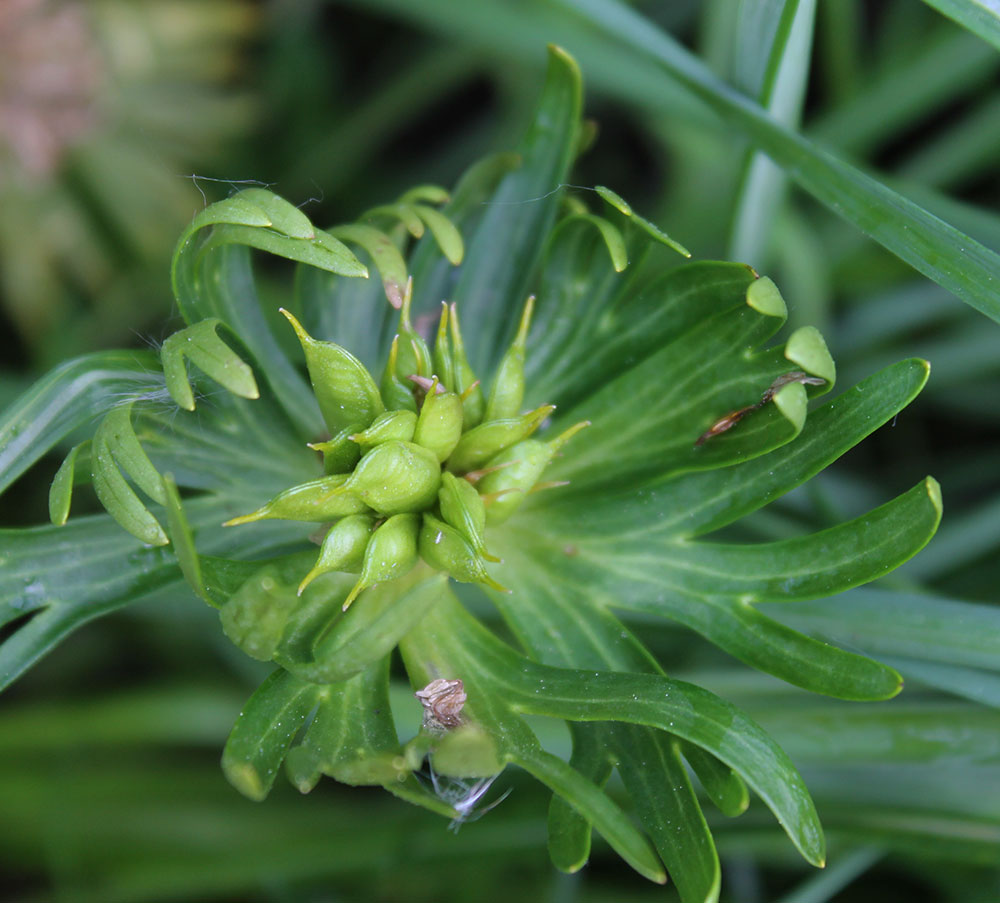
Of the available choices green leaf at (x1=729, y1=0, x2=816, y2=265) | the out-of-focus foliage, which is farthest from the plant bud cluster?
the out-of-focus foliage

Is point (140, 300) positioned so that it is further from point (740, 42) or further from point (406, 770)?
point (406, 770)

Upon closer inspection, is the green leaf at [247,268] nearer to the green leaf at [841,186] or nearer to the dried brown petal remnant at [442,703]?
the dried brown petal remnant at [442,703]

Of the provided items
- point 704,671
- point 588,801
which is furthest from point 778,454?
point 704,671

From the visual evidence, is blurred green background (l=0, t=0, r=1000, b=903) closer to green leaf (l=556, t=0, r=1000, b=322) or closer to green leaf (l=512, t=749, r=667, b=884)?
green leaf (l=556, t=0, r=1000, b=322)

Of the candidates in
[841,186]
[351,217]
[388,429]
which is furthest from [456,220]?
[351,217]

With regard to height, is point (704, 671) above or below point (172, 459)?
below

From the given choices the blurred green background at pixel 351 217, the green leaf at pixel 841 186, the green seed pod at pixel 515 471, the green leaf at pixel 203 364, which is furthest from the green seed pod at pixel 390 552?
the green leaf at pixel 841 186

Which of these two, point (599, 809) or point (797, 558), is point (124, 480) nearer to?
point (599, 809)
